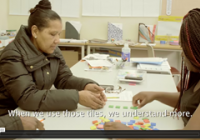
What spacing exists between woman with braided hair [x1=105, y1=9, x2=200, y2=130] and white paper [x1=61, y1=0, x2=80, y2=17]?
306cm

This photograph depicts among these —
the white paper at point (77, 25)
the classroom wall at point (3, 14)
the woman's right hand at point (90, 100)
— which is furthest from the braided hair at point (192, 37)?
the classroom wall at point (3, 14)

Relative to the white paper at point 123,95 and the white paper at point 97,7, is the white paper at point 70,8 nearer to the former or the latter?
the white paper at point 97,7

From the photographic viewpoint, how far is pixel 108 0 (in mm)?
3871

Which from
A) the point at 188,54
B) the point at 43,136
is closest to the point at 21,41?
the point at 43,136

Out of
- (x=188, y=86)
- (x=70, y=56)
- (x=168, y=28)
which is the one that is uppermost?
(x=168, y=28)

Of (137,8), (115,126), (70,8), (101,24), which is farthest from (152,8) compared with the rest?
(115,126)

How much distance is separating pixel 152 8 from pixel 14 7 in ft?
7.87

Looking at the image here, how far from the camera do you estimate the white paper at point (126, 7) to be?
384 cm

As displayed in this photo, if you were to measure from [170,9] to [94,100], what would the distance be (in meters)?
3.11

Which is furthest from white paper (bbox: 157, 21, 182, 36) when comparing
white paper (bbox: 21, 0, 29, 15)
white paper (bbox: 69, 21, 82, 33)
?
white paper (bbox: 21, 0, 29, 15)

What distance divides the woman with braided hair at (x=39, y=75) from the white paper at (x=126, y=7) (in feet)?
8.68

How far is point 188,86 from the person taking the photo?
3.56 feet

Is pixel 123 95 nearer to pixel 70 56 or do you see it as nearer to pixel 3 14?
pixel 70 56

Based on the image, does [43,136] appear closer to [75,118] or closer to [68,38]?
[75,118]
